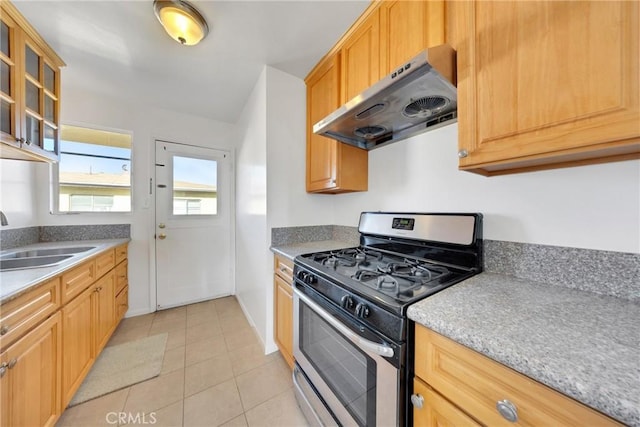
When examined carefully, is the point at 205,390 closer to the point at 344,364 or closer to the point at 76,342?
the point at 76,342

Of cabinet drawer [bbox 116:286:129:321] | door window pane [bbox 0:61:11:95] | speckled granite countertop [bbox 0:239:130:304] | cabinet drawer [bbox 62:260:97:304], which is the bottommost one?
cabinet drawer [bbox 116:286:129:321]

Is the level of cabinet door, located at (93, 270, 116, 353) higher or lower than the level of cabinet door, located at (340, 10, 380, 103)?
lower

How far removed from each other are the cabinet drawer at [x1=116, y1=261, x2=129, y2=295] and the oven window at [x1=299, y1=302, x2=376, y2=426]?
199 centimetres

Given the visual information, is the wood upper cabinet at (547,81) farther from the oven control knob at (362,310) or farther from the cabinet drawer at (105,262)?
the cabinet drawer at (105,262)

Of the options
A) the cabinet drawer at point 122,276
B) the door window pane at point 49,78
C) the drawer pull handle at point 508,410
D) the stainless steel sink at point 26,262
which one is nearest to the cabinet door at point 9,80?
the door window pane at point 49,78

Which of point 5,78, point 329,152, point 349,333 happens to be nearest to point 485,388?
point 349,333

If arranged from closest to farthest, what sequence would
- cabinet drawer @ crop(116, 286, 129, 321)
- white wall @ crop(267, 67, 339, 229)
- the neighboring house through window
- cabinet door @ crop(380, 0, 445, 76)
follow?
1. cabinet door @ crop(380, 0, 445, 76)
2. white wall @ crop(267, 67, 339, 229)
3. cabinet drawer @ crop(116, 286, 129, 321)
4. the neighboring house through window

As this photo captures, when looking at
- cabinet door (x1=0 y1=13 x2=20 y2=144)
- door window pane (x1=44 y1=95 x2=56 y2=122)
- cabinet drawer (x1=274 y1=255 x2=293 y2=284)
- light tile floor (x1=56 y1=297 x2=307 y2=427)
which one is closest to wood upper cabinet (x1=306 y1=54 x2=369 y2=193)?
cabinet drawer (x1=274 y1=255 x2=293 y2=284)

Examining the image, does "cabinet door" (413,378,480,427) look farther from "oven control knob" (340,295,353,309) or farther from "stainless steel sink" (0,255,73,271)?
"stainless steel sink" (0,255,73,271)

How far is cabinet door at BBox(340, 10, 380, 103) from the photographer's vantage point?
1.30 metres

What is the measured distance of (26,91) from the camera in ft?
4.72

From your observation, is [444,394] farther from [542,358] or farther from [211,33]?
[211,33]

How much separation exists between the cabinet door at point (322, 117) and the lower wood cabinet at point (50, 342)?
1.65m

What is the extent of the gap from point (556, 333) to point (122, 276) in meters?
3.16
